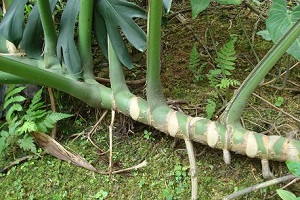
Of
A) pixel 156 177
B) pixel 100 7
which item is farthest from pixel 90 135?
pixel 100 7

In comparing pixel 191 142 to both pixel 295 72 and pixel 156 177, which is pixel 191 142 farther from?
pixel 295 72

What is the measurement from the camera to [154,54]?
106 cm

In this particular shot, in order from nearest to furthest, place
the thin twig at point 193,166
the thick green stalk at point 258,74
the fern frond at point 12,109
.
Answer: the thick green stalk at point 258,74
the thin twig at point 193,166
the fern frond at point 12,109

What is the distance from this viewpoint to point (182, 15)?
1.74 metres

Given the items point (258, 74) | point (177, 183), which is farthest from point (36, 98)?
point (258, 74)

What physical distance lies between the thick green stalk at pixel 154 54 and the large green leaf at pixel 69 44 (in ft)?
0.85

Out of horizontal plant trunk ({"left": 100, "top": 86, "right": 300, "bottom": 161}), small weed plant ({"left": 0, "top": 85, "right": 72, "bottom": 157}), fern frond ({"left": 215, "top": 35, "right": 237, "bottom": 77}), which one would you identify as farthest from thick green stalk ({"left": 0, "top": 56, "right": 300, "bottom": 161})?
fern frond ({"left": 215, "top": 35, "right": 237, "bottom": 77})

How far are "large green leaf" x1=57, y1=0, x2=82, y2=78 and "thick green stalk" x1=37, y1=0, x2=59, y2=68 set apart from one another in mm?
26

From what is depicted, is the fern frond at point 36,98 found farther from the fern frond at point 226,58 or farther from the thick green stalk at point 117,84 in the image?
the fern frond at point 226,58

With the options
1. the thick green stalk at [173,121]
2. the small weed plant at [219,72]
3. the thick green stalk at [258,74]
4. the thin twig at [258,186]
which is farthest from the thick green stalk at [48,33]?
the thin twig at [258,186]

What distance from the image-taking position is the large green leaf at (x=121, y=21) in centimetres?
124

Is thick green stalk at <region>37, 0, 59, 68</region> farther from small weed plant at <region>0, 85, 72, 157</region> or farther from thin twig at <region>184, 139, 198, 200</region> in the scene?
thin twig at <region>184, 139, 198, 200</region>

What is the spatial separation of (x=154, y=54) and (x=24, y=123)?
0.47m

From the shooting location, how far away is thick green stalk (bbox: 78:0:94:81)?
123 cm
